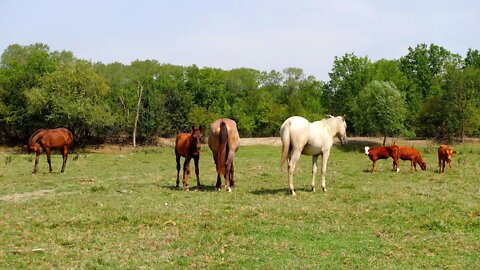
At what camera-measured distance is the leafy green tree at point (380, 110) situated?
4906cm

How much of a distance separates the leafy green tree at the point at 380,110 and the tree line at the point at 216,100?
11 cm

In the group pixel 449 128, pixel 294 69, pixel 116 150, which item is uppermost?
pixel 294 69

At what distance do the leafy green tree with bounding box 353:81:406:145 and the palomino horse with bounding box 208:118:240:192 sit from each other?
120ft

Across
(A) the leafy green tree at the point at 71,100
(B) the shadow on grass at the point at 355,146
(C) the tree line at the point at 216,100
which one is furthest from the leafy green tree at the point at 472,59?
(A) the leafy green tree at the point at 71,100

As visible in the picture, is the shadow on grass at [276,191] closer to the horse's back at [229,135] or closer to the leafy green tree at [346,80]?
the horse's back at [229,135]

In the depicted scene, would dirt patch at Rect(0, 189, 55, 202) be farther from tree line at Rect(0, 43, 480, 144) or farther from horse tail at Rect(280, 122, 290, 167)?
tree line at Rect(0, 43, 480, 144)

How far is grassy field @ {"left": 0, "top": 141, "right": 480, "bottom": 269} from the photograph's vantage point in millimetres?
7965

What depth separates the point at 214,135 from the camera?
15.9 meters


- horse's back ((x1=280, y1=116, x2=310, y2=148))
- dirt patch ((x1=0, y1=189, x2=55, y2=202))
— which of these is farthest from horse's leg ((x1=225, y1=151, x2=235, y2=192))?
dirt patch ((x1=0, y1=189, x2=55, y2=202))

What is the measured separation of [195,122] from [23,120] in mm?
19756

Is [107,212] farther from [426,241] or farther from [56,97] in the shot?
[56,97]

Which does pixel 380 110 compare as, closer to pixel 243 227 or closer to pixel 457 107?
pixel 457 107

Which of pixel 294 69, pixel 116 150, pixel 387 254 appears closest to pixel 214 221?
pixel 387 254

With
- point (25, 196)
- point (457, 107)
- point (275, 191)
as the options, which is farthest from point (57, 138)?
point (457, 107)
